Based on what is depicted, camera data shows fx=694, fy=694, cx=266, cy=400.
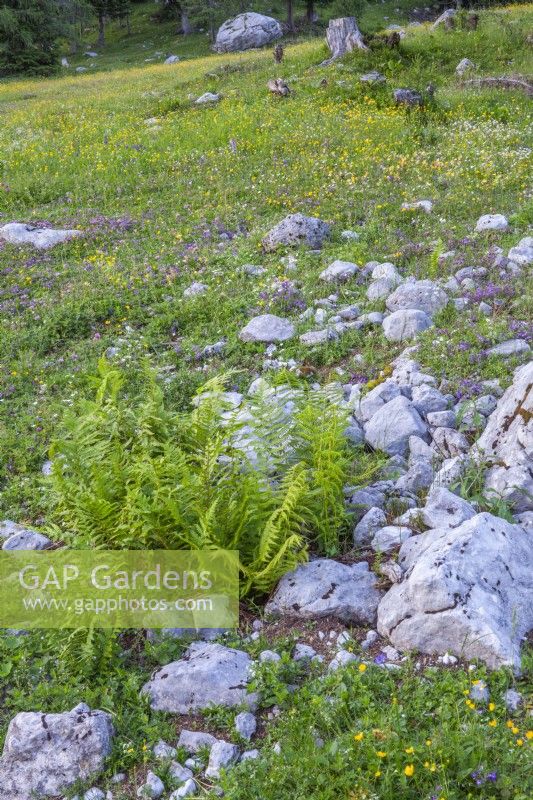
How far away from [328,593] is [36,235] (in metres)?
9.81

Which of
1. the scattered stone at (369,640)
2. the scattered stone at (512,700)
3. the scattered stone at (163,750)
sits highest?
the scattered stone at (512,700)

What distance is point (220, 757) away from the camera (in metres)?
3.64

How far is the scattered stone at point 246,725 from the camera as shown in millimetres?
3787

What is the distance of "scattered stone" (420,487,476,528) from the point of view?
4797mm

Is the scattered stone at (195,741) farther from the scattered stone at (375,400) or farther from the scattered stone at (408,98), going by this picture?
the scattered stone at (408,98)

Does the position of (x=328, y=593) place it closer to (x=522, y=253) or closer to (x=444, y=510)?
(x=444, y=510)

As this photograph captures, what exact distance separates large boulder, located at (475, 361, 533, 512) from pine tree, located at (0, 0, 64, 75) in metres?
41.4

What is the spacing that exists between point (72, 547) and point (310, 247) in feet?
22.0

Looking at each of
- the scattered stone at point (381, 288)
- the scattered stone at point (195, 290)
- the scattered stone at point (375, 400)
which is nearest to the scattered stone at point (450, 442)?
the scattered stone at point (375, 400)

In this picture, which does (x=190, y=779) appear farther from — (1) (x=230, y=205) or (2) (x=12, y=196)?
(2) (x=12, y=196)

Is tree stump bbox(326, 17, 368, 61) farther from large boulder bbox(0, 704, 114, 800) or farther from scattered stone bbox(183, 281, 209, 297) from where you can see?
large boulder bbox(0, 704, 114, 800)

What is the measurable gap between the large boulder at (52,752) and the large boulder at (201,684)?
35 centimetres

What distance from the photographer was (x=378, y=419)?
20.4 feet

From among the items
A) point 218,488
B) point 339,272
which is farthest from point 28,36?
point 218,488
